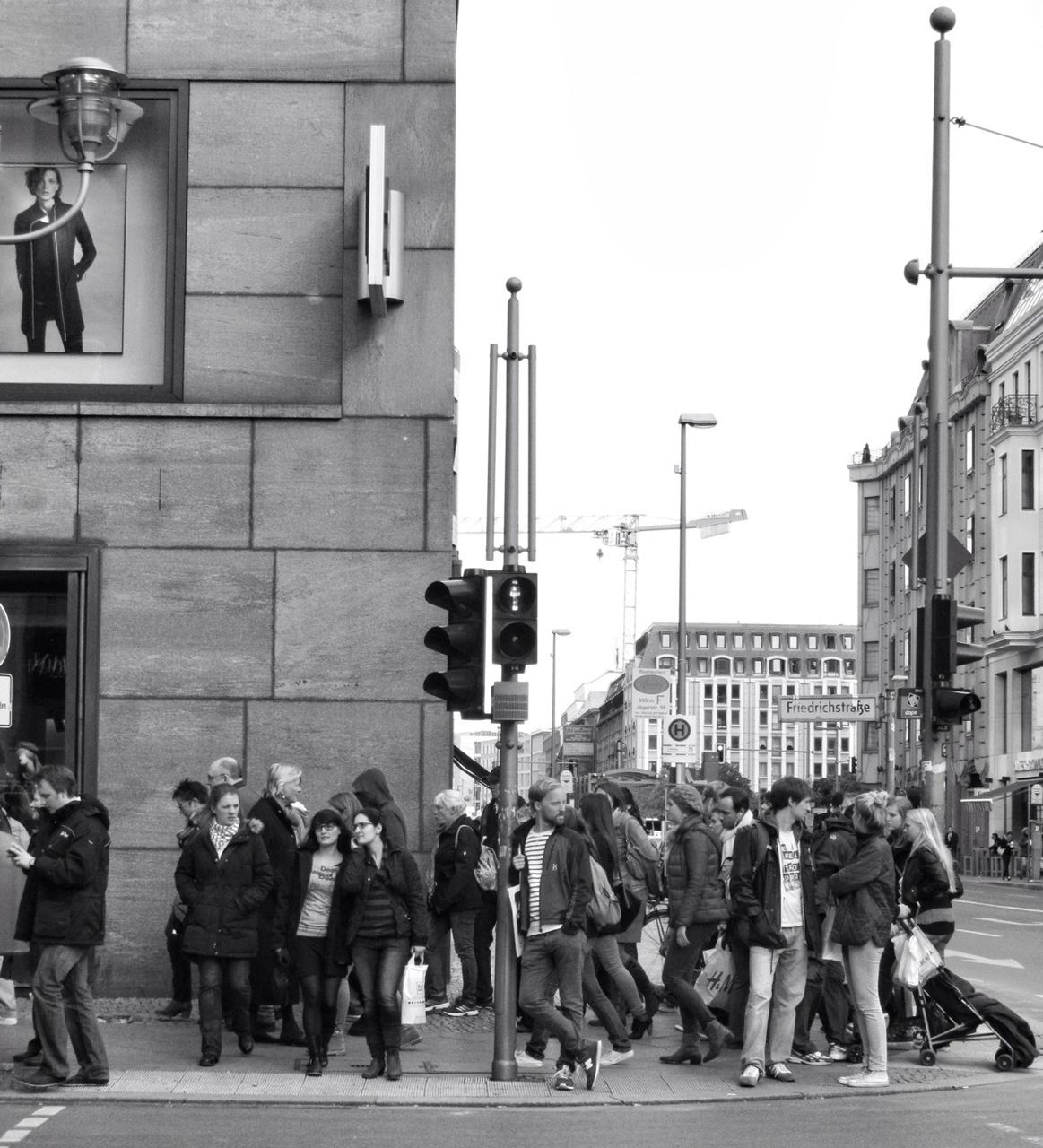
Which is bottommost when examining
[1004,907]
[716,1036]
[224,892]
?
[1004,907]

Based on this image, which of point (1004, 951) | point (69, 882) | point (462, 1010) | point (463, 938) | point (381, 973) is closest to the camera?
point (69, 882)

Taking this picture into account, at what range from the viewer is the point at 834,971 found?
41.7 ft

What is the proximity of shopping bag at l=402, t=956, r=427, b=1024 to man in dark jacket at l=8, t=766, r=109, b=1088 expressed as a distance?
1.81 m

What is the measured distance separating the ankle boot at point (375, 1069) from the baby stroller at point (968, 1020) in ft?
12.0

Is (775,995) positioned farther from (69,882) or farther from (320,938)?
(69,882)

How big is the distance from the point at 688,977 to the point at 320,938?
2.66 meters

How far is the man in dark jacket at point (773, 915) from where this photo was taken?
37.1 feet

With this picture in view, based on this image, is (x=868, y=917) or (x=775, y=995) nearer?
(x=868, y=917)

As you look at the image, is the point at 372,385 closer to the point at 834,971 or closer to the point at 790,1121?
the point at 834,971

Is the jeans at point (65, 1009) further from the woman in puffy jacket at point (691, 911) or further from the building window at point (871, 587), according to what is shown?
the building window at point (871, 587)

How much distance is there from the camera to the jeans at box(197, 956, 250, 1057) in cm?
1146

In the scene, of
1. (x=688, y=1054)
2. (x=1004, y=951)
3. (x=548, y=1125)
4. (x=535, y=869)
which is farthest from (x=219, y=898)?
(x=1004, y=951)

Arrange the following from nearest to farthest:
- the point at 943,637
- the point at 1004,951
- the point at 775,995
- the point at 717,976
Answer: the point at 775,995 < the point at 717,976 < the point at 943,637 < the point at 1004,951

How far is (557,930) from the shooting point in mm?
11133
